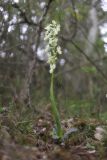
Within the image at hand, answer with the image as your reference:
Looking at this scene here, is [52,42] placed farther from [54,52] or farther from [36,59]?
[36,59]

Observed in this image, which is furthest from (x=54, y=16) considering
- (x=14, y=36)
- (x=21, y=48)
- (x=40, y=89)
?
(x=40, y=89)

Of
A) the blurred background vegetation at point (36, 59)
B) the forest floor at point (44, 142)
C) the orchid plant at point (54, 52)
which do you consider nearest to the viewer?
the forest floor at point (44, 142)

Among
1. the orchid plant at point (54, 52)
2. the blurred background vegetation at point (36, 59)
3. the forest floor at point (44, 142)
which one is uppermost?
the blurred background vegetation at point (36, 59)

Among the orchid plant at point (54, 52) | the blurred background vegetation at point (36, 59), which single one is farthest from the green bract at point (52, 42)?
the blurred background vegetation at point (36, 59)

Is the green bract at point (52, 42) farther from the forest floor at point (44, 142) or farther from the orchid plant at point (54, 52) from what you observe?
the forest floor at point (44, 142)

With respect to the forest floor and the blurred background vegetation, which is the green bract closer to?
the forest floor

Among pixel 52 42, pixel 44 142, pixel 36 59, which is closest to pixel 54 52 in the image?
pixel 52 42

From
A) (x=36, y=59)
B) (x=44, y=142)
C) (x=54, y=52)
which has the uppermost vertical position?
(x=36, y=59)

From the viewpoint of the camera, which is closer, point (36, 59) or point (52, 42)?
point (52, 42)

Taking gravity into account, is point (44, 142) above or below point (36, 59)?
below
